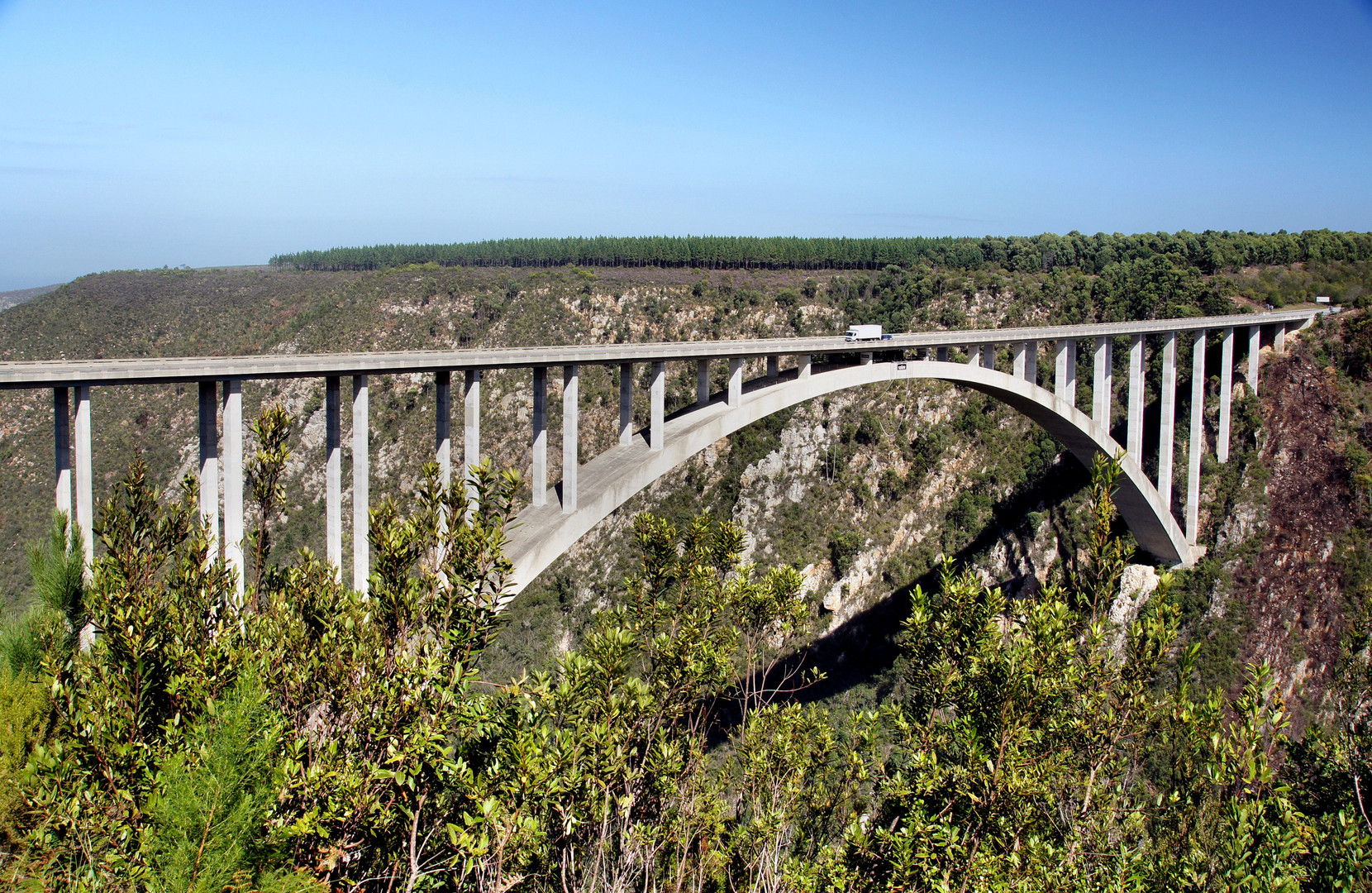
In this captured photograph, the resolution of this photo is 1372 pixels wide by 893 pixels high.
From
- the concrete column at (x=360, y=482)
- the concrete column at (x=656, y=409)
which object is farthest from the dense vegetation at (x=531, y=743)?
the concrete column at (x=656, y=409)

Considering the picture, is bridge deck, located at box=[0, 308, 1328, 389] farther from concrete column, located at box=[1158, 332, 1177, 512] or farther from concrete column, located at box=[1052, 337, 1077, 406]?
concrete column, located at box=[1158, 332, 1177, 512]

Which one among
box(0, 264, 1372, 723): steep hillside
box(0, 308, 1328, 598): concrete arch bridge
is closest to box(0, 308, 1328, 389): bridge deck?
box(0, 308, 1328, 598): concrete arch bridge

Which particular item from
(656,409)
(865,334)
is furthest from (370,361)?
(865,334)

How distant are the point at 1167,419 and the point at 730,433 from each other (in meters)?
16.3

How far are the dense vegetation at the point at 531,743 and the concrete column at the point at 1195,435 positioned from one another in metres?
22.1

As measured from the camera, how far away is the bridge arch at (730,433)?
48.2 feet

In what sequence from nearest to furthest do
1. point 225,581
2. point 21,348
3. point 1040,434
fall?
point 225,581 < point 1040,434 < point 21,348

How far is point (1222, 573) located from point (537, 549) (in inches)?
1102

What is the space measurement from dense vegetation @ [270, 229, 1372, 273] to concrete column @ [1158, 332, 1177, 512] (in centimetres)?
2888

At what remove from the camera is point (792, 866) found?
8.33 metres

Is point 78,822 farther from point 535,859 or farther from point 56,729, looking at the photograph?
point 535,859

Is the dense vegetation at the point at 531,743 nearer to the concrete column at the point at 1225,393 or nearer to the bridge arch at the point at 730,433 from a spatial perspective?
the bridge arch at the point at 730,433

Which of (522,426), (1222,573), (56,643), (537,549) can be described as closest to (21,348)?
(522,426)

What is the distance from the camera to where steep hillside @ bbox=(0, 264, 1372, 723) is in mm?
31969
